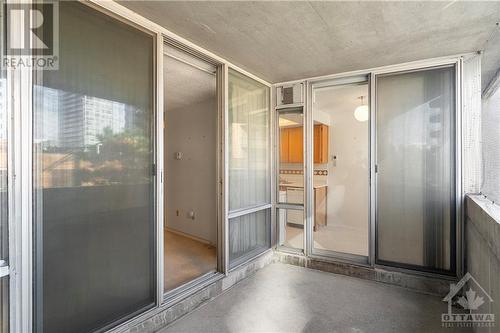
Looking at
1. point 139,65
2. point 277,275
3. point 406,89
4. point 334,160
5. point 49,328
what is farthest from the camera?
point 334,160

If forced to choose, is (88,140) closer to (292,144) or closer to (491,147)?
(292,144)

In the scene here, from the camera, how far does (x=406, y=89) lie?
304 cm

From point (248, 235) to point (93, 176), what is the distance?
2.13 meters

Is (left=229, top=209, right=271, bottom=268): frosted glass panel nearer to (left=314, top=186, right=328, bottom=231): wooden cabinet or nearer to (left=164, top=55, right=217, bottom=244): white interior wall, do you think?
Result: (left=314, top=186, right=328, bottom=231): wooden cabinet

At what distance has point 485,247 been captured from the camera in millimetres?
1954

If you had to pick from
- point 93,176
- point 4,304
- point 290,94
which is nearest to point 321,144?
point 290,94

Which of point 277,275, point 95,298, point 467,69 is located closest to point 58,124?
point 95,298

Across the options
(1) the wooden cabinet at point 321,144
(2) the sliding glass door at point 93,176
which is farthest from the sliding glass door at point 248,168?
(2) the sliding glass door at point 93,176

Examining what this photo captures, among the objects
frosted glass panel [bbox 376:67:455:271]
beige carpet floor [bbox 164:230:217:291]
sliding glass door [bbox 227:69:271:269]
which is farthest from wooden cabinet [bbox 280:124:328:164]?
beige carpet floor [bbox 164:230:217:291]

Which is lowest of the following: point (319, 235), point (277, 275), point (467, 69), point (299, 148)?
point (277, 275)

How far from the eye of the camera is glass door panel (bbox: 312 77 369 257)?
3699 millimetres

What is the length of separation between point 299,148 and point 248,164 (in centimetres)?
85

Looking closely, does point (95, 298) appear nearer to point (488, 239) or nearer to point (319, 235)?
point (488, 239)

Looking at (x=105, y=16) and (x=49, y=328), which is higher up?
(x=105, y=16)
